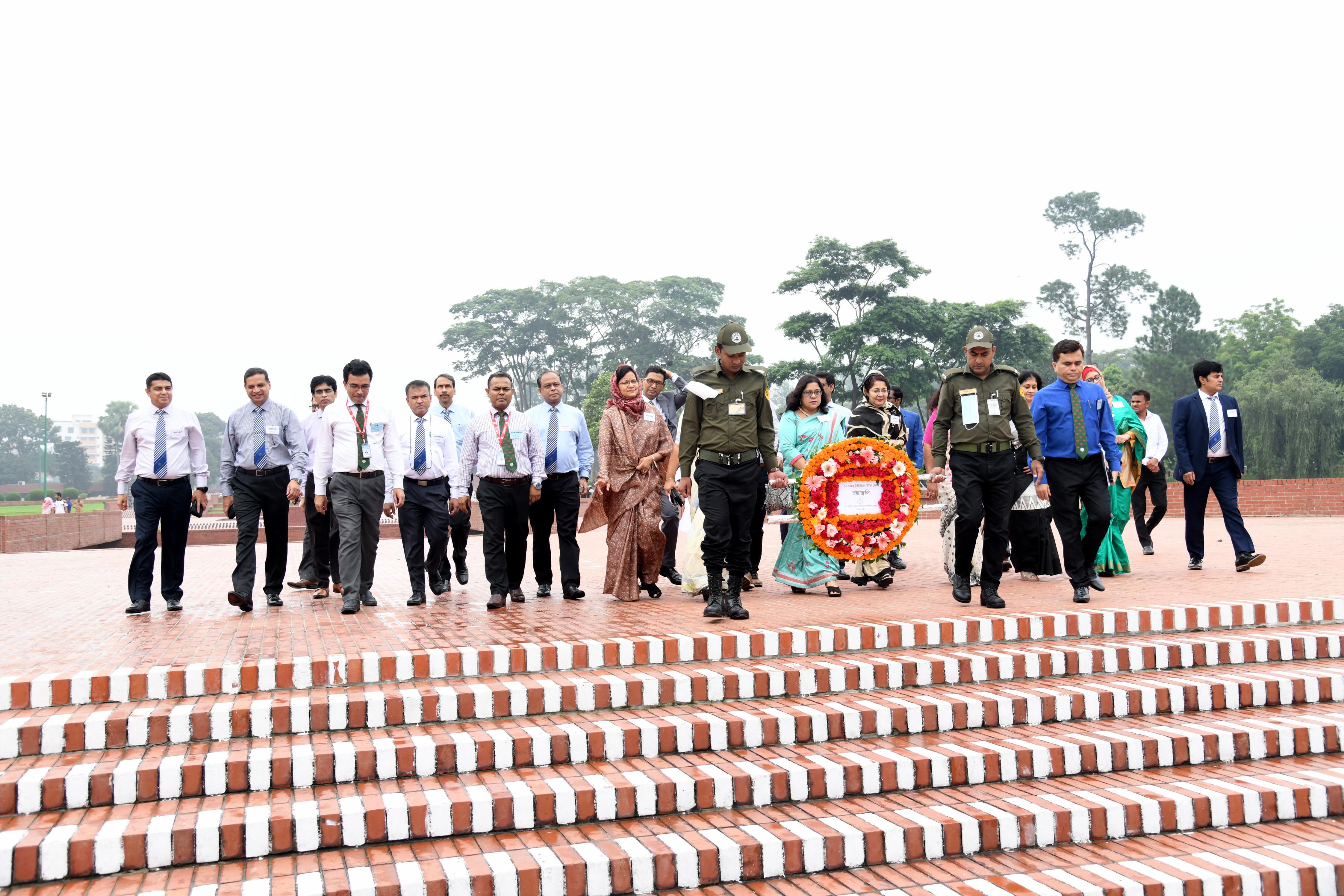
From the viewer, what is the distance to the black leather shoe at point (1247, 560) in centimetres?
858

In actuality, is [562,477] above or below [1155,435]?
below

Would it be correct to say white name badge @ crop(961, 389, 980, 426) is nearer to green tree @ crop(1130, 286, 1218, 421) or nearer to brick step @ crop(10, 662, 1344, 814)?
brick step @ crop(10, 662, 1344, 814)

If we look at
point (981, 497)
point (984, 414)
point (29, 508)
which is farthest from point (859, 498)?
point (29, 508)

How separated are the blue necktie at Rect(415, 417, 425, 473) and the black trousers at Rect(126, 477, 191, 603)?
173cm

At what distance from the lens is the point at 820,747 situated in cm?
471

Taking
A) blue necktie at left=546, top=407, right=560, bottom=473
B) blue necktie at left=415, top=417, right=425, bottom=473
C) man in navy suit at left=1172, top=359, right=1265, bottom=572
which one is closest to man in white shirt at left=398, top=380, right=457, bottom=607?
blue necktie at left=415, top=417, right=425, bottom=473

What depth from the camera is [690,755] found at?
461cm

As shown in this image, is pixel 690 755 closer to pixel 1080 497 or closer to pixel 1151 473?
pixel 1080 497

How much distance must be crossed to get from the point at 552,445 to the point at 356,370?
1.59 meters

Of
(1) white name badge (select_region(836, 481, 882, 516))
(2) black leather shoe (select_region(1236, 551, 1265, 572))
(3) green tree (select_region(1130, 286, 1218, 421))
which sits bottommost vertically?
(2) black leather shoe (select_region(1236, 551, 1265, 572))

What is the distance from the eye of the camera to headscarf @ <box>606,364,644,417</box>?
7.95 metres

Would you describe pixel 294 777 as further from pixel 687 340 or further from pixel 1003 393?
pixel 687 340

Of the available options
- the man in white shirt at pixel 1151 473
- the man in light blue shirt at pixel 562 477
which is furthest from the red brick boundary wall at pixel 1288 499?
the man in light blue shirt at pixel 562 477

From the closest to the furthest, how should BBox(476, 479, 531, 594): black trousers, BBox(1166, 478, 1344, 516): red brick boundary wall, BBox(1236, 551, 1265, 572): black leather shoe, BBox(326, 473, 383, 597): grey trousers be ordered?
BBox(326, 473, 383, 597): grey trousers → BBox(476, 479, 531, 594): black trousers → BBox(1236, 551, 1265, 572): black leather shoe → BBox(1166, 478, 1344, 516): red brick boundary wall
